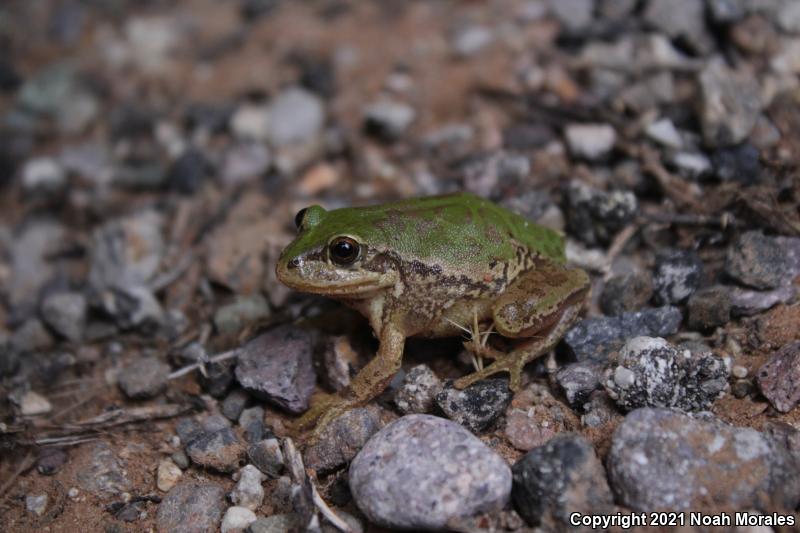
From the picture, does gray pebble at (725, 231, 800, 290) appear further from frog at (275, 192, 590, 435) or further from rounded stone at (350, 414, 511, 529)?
rounded stone at (350, 414, 511, 529)

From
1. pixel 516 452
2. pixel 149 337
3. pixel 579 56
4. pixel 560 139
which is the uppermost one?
pixel 579 56

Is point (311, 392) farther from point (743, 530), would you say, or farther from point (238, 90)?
point (238, 90)

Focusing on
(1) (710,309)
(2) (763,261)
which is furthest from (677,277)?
(2) (763,261)

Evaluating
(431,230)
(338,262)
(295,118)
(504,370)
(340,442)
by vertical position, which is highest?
(431,230)

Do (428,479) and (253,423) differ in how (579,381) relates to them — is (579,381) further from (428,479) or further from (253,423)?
(253,423)

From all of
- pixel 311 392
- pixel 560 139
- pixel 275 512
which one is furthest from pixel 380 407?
pixel 560 139

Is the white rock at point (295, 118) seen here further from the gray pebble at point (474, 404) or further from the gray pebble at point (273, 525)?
the gray pebble at point (273, 525)

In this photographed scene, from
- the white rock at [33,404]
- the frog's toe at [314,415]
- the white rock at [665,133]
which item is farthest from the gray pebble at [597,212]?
the white rock at [33,404]
